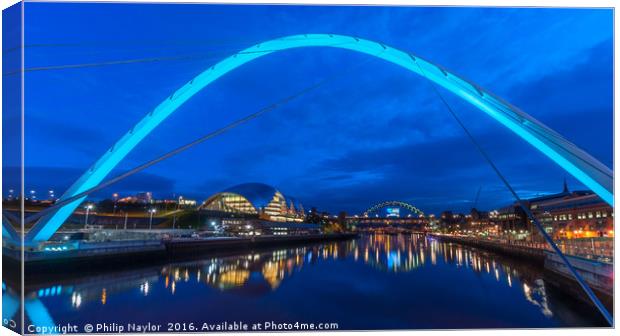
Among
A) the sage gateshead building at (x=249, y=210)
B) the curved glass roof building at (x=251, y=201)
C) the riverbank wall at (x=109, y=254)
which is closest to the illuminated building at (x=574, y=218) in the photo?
the riverbank wall at (x=109, y=254)

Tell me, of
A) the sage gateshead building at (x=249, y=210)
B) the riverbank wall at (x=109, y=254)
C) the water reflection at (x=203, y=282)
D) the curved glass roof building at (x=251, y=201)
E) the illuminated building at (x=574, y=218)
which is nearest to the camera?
the water reflection at (x=203, y=282)

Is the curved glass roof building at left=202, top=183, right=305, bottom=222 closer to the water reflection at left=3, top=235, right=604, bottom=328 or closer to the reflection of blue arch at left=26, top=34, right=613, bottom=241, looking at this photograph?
the water reflection at left=3, top=235, right=604, bottom=328

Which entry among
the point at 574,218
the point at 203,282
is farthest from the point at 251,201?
the point at 203,282

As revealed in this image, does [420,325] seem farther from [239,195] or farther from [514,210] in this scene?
[514,210]

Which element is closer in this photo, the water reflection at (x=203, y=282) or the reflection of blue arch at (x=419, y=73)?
the reflection of blue arch at (x=419, y=73)

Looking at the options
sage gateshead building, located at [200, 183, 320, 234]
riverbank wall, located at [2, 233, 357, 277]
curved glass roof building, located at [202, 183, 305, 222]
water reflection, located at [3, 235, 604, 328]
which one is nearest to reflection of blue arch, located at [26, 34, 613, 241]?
riverbank wall, located at [2, 233, 357, 277]

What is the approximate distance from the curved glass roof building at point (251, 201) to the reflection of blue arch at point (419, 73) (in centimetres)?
5213

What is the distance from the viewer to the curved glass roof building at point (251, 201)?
69188 millimetres

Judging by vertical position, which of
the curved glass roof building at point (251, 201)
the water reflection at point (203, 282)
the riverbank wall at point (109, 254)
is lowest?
the water reflection at point (203, 282)

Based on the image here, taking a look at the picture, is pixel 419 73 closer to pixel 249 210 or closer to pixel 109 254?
pixel 109 254

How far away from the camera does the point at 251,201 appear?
71938mm

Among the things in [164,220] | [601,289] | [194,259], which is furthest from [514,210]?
[601,289]

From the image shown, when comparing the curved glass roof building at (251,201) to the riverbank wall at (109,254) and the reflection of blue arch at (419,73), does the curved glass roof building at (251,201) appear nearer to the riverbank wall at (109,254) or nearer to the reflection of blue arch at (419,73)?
the riverbank wall at (109,254)

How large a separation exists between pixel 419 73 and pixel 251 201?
203ft
